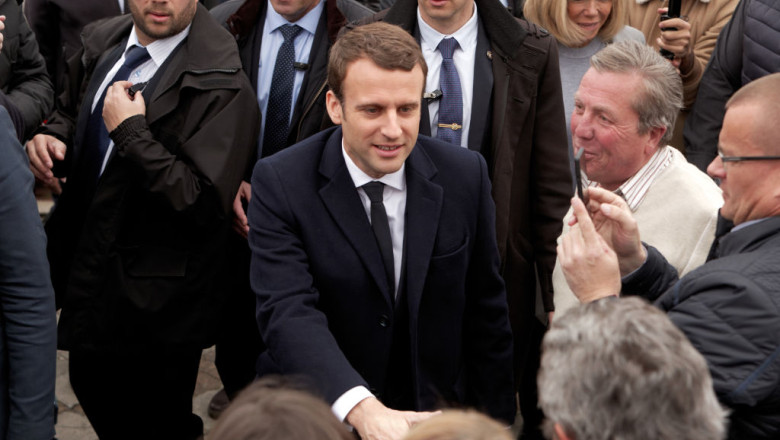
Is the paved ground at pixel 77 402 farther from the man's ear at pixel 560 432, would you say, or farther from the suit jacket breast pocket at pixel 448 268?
the man's ear at pixel 560 432

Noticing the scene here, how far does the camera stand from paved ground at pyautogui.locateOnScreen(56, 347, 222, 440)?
4492mm

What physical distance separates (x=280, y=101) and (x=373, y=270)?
153cm

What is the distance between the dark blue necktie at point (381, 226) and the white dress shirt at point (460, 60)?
3.08ft

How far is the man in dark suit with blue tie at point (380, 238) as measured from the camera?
268 centimetres

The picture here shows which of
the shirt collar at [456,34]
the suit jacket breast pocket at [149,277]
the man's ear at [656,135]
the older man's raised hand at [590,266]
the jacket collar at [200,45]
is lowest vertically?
the suit jacket breast pocket at [149,277]

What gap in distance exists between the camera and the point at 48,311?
273cm

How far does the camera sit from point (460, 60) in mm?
3738

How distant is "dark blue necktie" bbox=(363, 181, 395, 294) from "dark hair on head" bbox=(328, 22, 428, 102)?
0.32 m

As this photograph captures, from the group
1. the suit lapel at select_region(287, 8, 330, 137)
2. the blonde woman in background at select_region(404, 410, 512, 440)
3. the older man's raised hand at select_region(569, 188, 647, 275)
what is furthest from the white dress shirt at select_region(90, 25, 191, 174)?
the blonde woman in background at select_region(404, 410, 512, 440)

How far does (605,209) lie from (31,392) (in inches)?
72.4

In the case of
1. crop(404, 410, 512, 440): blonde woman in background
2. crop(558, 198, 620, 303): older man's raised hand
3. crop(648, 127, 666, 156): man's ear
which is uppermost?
crop(404, 410, 512, 440): blonde woman in background

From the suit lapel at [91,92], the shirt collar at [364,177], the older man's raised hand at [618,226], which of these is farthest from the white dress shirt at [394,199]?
the suit lapel at [91,92]

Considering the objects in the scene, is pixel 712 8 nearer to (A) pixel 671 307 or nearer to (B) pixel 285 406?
(A) pixel 671 307

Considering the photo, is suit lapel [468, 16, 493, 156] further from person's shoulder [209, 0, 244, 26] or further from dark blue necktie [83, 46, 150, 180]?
dark blue necktie [83, 46, 150, 180]
